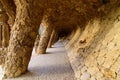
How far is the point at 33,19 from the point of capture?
3936 mm

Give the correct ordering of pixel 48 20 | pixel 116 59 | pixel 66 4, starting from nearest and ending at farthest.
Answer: pixel 116 59 → pixel 66 4 → pixel 48 20

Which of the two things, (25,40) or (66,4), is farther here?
(66,4)

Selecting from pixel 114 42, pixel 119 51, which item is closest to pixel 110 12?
pixel 114 42

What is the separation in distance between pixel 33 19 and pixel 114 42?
194 centimetres

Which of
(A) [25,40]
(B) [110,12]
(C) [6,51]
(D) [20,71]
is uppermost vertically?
(B) [110,12]

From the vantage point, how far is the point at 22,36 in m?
3.91

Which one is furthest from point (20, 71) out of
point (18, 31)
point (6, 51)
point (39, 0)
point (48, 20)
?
point (48, 20)

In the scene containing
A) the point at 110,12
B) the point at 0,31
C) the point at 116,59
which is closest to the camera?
the point at 116,59

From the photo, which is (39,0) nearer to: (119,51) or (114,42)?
(114,42)

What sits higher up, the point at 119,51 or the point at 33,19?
the point at 33,19

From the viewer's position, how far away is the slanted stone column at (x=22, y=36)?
12.5ft

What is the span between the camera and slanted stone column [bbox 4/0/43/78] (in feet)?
12.5

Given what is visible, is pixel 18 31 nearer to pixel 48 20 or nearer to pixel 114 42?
pixel 114 42

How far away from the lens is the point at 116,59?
7.36 feet
